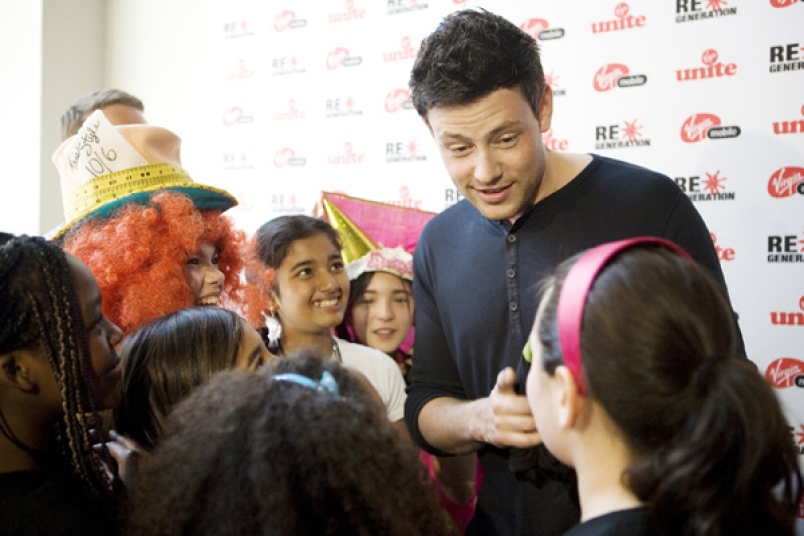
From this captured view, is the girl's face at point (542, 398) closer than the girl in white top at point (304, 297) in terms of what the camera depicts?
Yes

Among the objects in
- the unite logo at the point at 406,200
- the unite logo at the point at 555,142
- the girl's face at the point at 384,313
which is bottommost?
the girl's face at the point at 384,313

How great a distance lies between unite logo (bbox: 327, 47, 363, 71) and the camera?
4125 millimetres

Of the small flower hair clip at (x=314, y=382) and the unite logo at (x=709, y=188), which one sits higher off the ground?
the unite logo at (x=709, y=188)

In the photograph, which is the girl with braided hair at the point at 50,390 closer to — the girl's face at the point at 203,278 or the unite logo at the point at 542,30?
the girl's face at the point at 203,278

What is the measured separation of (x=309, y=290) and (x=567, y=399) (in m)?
1.68

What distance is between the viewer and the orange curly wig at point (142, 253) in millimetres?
1942

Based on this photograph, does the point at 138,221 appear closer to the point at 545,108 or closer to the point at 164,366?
the point at 164,366

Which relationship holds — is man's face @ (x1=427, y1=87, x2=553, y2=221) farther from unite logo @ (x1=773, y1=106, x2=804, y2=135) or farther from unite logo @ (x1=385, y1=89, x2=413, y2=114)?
unite logo @ (x1=385, y1=89, x2=413, y2=114)

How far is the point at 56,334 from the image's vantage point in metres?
1.18

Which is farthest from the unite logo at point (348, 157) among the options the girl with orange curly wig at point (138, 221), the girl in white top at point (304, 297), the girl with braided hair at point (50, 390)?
the girl with braided hair at point (50, 390)

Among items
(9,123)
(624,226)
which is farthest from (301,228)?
(9,123)

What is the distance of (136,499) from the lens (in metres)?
1.07

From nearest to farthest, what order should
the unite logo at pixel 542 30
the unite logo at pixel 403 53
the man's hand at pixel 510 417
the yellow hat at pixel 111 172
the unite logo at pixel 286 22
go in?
the man's hand at pixel 510 417 → the yellow hat at pixel 111 172 → the unite logo at pixel 542 30 → the unite logo at pixel 403 53 → the unite logo at pixel 286 22

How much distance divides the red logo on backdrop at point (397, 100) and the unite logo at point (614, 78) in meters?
1.06
